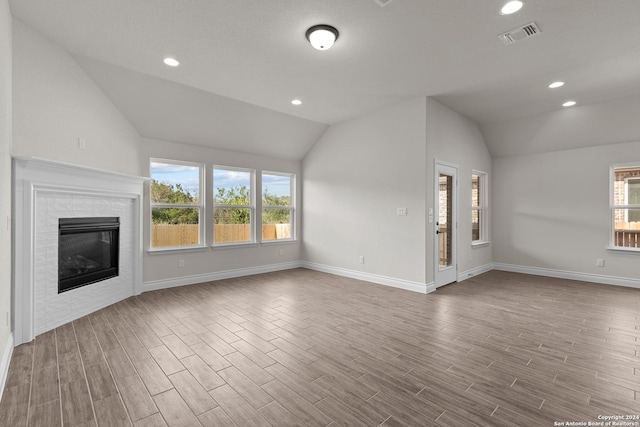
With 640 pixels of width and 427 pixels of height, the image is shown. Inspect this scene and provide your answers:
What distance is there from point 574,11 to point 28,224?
5298 millimetres

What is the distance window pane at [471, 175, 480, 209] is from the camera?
6098 millimetres

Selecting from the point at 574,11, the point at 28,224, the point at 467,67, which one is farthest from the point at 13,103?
the point at 574,11

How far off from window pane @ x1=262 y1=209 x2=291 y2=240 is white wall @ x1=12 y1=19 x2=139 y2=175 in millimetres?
2814

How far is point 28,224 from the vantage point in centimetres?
295

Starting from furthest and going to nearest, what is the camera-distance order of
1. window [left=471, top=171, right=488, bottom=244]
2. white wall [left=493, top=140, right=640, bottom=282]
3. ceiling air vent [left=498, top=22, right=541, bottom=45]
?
window [left=471, top=171, right=488, bottom=244]
white wall [left=493, top=140, right=640, bottom=282]
ceiling air vent [left=498, top=22, right=541, bottom=45]

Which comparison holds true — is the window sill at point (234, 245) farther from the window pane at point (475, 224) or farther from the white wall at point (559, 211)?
the white wall at point (559, 211)

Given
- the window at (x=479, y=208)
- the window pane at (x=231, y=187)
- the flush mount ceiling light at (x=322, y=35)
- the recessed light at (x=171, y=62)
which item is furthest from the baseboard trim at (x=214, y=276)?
the flush mount ceiling light at (x=322, y=35)

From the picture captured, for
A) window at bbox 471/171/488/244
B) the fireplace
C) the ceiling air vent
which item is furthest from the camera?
window at bbox 471/171/488/244

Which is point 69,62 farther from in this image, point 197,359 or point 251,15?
point 197,359

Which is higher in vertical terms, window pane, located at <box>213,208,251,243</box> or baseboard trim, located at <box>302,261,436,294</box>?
window pane, located at <box>213,208,251,243</box>

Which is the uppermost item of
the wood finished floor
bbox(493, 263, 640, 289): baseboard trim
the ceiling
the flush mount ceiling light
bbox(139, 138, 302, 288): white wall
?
the ceiling

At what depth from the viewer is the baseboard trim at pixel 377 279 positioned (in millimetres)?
4656

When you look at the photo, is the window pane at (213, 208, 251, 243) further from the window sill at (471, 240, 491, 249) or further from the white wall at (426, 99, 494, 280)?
the window sill at (471, 240, 491, 249)

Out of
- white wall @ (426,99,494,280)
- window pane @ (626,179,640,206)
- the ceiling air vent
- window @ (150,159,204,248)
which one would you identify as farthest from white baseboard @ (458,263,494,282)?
window @ (150,159,204,248)
